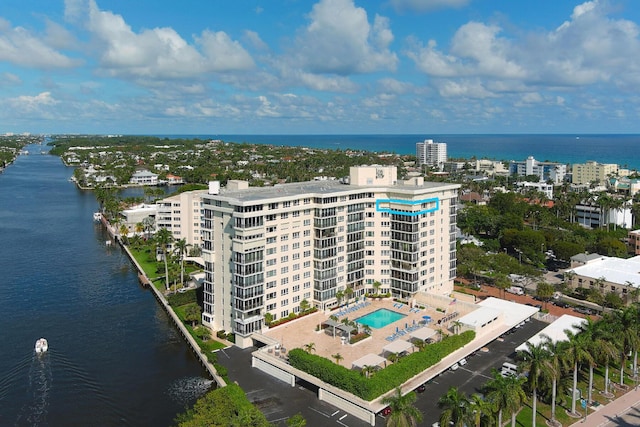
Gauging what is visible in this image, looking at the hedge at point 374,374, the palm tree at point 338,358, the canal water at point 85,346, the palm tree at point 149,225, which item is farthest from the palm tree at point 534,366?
the palm tree at point 149,225

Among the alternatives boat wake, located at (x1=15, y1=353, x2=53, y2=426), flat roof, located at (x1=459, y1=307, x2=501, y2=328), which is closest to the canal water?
boat wake, located at (x1=15, y1=353, x2=53, y2=426)

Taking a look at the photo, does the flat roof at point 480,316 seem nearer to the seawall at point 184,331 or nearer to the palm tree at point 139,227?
the seawall at point 184,331

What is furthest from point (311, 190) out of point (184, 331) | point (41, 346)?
point (41, 346)

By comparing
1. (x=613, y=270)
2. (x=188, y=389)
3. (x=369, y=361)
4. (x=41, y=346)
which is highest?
(x=613, y=270)

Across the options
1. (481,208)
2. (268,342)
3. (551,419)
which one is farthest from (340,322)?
(481,208)

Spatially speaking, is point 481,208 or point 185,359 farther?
point 481,208

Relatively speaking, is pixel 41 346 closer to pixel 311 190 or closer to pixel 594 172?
pixel 311 190

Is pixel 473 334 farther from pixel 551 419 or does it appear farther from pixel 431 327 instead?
pixel 551 419

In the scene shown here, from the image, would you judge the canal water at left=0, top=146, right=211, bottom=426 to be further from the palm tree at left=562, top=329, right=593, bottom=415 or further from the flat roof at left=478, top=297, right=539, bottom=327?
the flat roof at left=478, top=297, right=539, bottom=327
